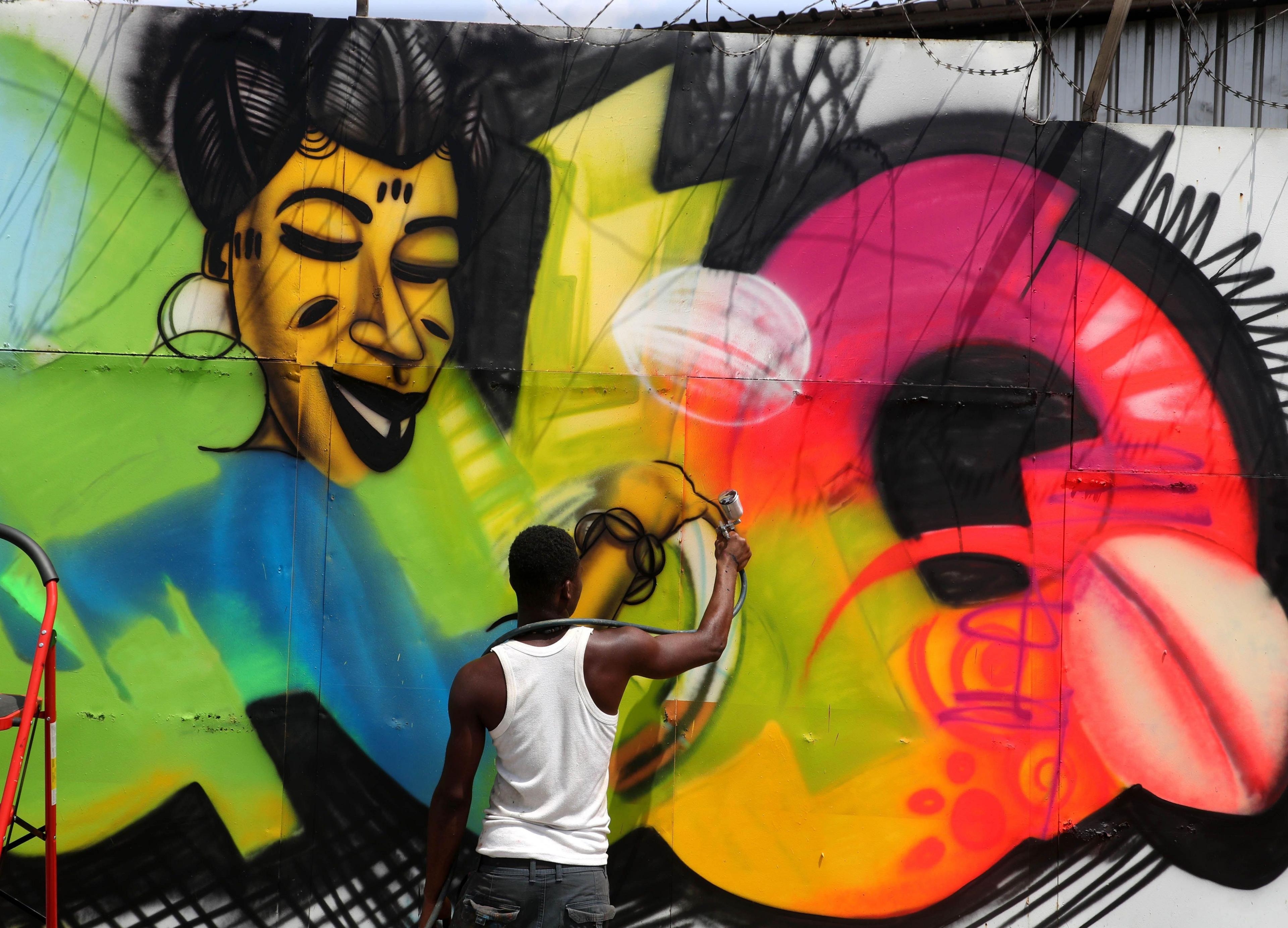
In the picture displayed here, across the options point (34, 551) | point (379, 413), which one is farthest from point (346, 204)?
point (34, 551)

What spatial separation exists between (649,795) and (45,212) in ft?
11.9

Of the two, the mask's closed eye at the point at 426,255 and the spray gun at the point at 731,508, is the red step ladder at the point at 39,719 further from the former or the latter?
the spray gun at the point at 731,508

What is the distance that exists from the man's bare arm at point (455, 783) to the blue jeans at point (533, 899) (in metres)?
0.17

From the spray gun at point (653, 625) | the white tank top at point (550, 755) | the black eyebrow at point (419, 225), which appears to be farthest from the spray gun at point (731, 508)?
the black eyebrow at point (419, 225)

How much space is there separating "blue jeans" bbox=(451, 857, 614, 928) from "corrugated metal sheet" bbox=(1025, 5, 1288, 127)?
5426 mm

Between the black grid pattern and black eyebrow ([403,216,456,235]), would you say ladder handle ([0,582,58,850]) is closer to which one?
the black grid pattern

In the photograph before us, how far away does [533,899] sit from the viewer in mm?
2623

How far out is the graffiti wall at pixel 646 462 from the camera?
4.07 metres

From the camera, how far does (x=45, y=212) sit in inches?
161

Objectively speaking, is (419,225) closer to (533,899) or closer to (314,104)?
(314,104)

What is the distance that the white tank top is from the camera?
2680mm

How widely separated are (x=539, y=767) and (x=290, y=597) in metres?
1.88

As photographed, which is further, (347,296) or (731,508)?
(347,296)

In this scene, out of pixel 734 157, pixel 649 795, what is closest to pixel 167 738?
pixel 649 795
